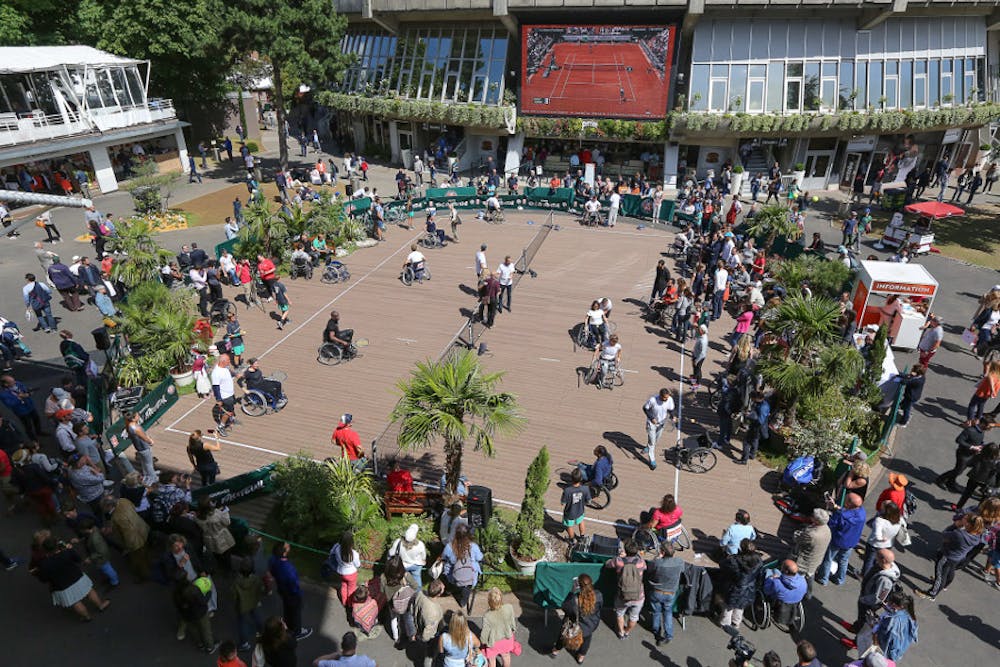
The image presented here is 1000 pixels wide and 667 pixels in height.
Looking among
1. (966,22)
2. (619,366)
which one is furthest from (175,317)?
(966,22)

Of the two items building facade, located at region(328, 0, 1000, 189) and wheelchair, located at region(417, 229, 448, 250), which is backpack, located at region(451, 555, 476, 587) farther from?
building facade, located at region(328, 0, 1000, 189)

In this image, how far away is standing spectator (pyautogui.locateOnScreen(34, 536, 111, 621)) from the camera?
824cm

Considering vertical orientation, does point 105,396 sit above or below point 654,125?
below

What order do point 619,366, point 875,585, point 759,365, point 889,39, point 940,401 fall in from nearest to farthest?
point 875,585, point 759,365, point 940,401, point 619,366, point 889,39

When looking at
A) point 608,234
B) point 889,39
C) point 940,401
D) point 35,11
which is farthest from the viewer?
point 35,11

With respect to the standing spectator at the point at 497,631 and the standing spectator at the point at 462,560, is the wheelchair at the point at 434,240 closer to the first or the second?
the standing spectator at the point at 462,560

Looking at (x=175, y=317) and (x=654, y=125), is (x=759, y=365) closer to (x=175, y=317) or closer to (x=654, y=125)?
(x=175, y=317)

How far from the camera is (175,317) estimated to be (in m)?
15.2

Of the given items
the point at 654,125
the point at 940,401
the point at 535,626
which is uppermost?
the point at 654,125

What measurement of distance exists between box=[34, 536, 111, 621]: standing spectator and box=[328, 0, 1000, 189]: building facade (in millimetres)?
31415

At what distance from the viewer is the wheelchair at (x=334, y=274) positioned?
68.8ft

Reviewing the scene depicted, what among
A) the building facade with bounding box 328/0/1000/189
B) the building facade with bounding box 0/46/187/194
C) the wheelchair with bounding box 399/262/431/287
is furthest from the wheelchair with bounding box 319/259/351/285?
the building facade with bounding box 0/46/187/194

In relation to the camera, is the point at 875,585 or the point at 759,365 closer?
the point at 875,585

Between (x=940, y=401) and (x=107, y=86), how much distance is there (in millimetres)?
41069
